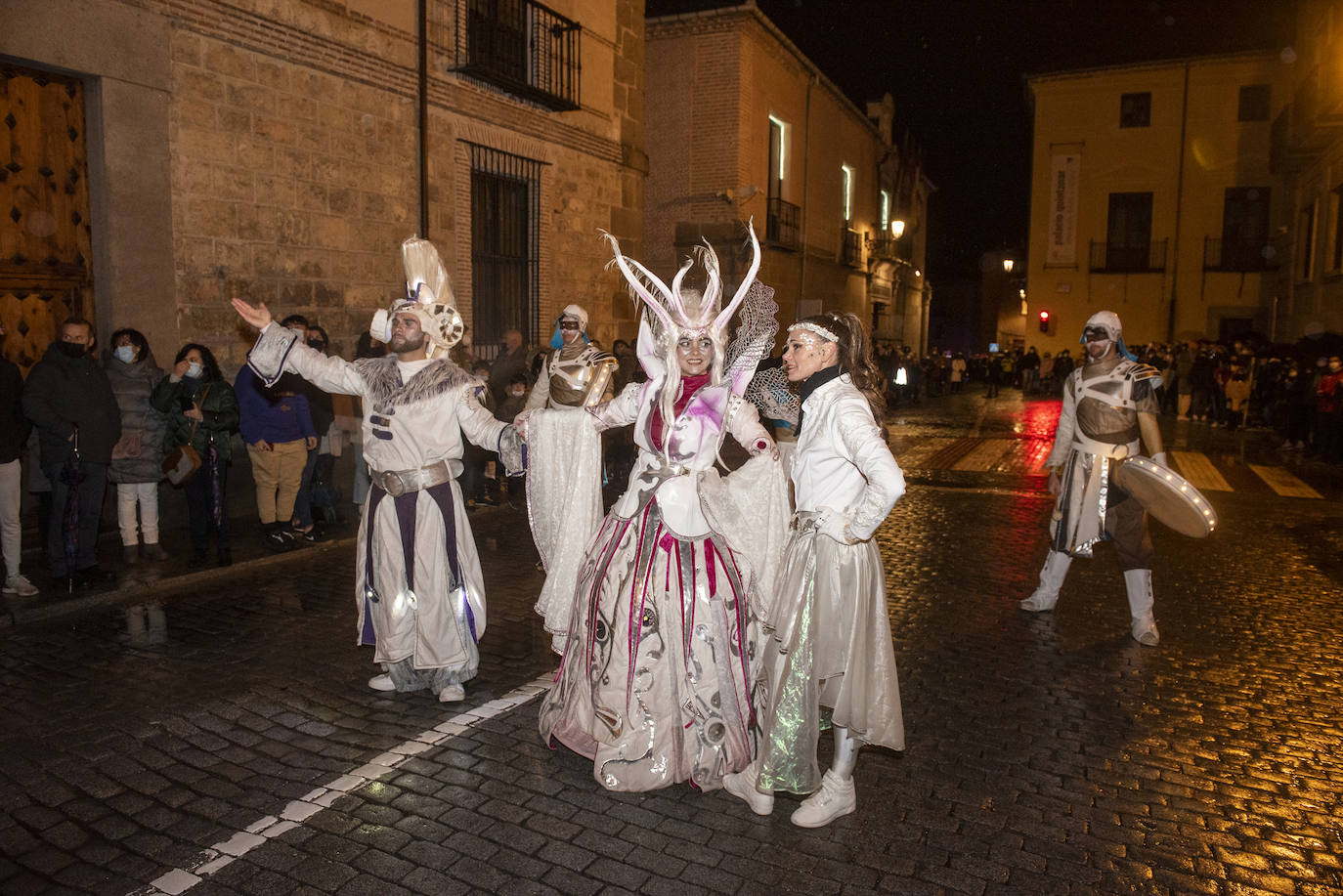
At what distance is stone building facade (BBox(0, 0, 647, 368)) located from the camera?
820cm

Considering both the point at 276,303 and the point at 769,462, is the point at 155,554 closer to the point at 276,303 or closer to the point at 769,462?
the point at 276,303

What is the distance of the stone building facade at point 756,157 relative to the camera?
21.6 meters

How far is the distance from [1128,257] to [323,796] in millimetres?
34878

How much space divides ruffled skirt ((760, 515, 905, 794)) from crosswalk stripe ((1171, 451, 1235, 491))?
948cm

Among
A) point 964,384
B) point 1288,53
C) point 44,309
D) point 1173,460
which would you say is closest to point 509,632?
point 44,309

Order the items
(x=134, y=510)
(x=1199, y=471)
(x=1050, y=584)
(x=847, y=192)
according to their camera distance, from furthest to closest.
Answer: (x=847, y=192) → (x=1199, y=471) → (x=134, y=510) → (x=1050, y=584)

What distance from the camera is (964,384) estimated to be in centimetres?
4059

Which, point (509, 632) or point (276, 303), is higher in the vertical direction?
point (276, 303)

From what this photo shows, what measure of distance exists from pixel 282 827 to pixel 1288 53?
120 feet

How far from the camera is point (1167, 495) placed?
563 centimetres

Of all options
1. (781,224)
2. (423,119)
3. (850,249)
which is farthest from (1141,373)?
(850,249)

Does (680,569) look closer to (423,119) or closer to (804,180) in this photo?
(423,119)

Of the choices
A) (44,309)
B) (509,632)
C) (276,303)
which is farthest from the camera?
(276,303)

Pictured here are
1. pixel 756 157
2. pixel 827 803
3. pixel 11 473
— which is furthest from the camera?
pixel 756 157
